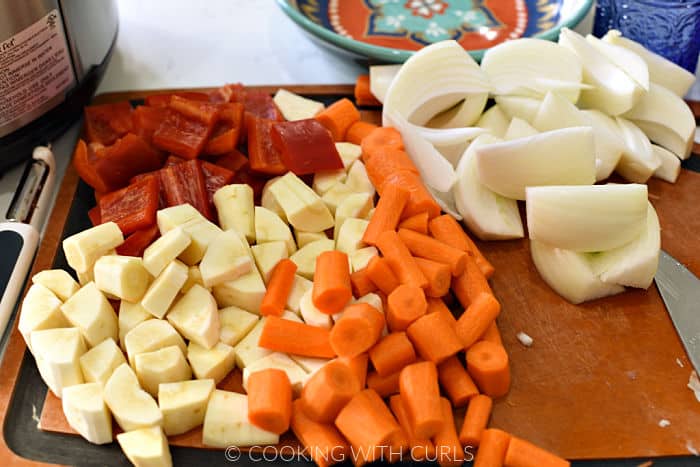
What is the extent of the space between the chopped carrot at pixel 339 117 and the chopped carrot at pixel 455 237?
383 millimetres

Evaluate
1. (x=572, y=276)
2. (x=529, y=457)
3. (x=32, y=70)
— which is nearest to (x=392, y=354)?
(x=529, y=457)

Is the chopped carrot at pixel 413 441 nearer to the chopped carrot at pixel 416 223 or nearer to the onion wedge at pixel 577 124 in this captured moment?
the chopped carrot at pixel 416 223

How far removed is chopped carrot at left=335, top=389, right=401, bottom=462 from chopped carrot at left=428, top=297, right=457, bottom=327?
226mm

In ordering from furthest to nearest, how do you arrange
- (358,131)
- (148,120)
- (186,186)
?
(358,131), (148,120), (186,186)

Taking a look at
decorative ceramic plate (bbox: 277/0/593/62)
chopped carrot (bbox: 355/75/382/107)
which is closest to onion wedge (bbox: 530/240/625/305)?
chopped carrot (bbox: 355/75/382/107)

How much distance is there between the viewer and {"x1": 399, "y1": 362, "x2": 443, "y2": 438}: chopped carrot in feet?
4.19

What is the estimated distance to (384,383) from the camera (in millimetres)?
1376

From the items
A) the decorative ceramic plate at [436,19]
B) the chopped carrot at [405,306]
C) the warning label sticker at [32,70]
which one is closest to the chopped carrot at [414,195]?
the chopped carrot at [405,306]

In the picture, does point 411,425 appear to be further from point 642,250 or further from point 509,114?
point 509,114

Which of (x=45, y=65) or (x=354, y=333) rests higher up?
(x=45, y=65)

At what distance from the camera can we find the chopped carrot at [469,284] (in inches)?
A: 59.2

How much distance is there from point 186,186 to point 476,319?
2.20 feet

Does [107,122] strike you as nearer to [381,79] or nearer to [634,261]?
[381,79]

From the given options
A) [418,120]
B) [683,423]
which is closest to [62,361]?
[418,120]
